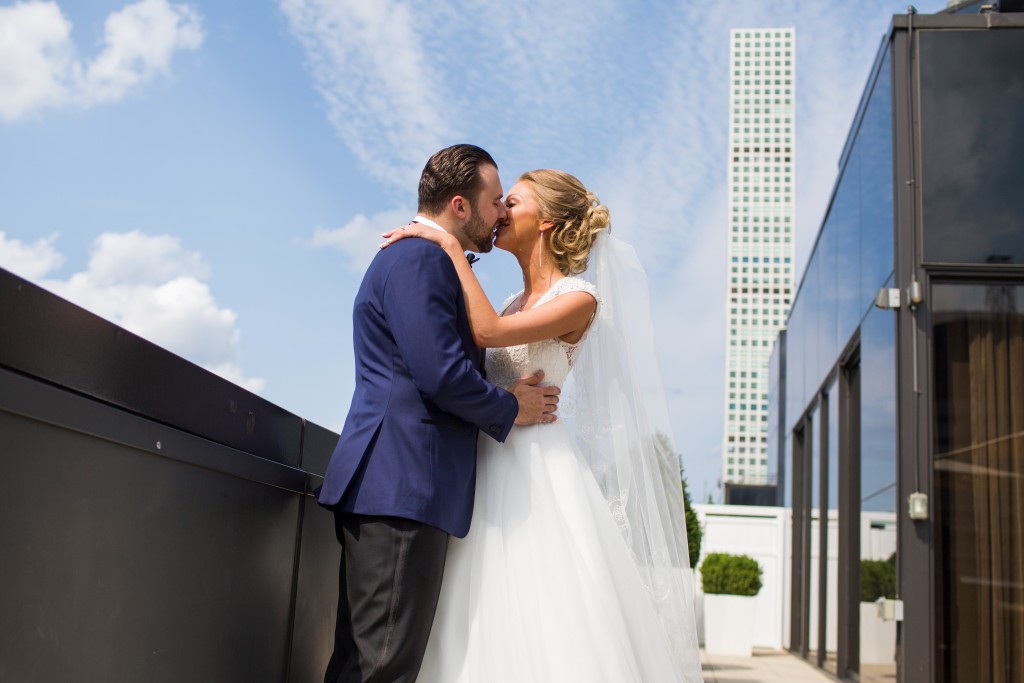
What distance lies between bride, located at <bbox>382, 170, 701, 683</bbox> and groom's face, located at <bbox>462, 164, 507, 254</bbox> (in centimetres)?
15

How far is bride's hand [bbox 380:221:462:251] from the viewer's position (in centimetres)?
228

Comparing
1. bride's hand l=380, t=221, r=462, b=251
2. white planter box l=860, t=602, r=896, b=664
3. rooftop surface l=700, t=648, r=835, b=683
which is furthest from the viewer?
rooftop surface l=700, t=648, r=835, b=683

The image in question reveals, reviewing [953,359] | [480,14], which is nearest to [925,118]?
[953,359]

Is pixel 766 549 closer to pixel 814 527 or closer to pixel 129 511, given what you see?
pixel 814 527

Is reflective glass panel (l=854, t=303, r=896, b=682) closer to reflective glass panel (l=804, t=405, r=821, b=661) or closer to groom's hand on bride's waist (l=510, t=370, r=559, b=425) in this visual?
reflective glass panel (l=804, t=405, r=821, b=661)

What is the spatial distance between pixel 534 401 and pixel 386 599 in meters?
0.62

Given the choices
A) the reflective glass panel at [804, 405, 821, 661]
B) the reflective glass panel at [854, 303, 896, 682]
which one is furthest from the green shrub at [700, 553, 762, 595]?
the reflective glass panel at [854, 303, 896, 682]

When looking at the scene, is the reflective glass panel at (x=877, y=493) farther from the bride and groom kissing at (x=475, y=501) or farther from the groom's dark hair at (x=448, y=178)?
the groom's dark hair at (x=448, y=178)

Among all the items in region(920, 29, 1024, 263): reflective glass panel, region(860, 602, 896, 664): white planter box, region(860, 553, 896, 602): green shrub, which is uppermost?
region(920, 29, 1024, 263): reflective glass panel

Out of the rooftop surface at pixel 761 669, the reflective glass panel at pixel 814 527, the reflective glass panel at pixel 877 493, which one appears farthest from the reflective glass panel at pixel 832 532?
the reflective glass panel at pixel 877 493

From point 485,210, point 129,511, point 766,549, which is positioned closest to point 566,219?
point 485,210

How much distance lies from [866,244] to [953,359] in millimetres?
1771

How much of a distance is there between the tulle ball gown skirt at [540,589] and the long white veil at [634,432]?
0.65 ft

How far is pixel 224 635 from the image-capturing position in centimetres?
208
